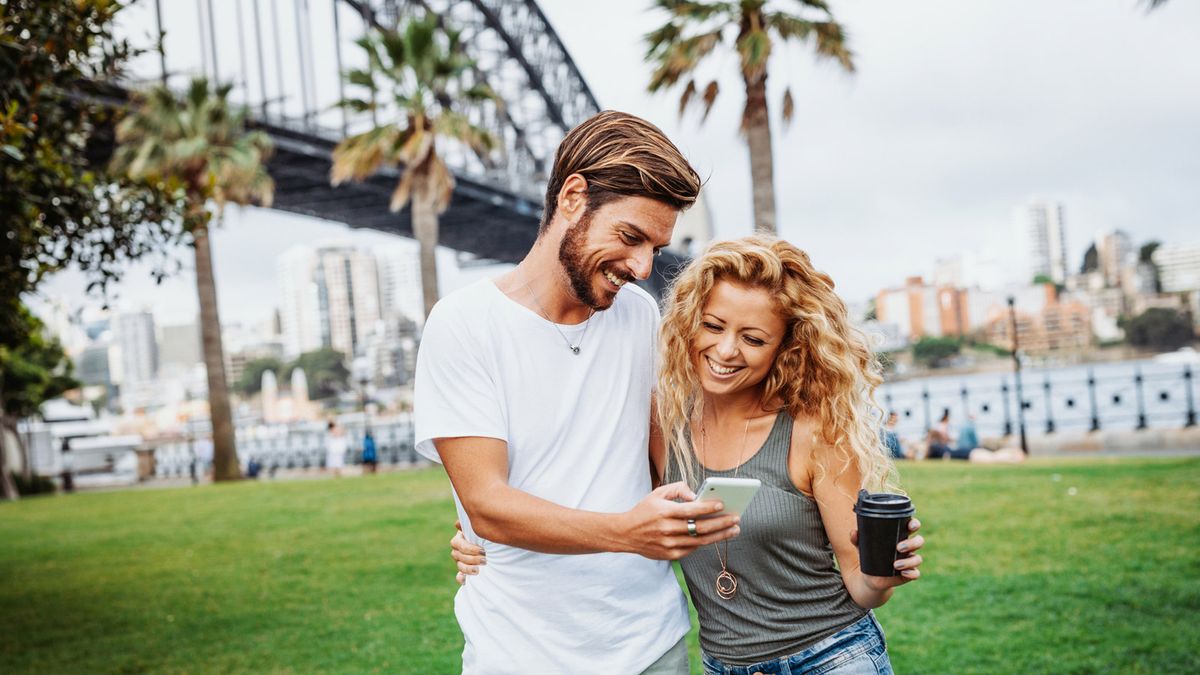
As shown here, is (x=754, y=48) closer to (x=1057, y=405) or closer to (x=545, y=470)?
(x=545, y=470)

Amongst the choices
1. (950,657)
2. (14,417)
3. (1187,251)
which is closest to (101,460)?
(14,417)

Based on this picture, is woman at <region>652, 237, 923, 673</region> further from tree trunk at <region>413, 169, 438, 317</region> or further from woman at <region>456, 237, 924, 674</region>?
tree trunk at <region>413, 169, 438, 317</region>

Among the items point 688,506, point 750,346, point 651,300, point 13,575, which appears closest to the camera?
point 688,506

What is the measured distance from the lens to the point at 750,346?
207 cm

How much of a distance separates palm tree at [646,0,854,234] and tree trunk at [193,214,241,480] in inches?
435

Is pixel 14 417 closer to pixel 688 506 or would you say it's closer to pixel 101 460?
pixel 101 460

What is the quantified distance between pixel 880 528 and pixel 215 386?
20.3 metres

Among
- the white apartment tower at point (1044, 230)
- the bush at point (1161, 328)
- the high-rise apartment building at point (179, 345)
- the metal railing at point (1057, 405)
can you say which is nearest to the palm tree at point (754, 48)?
the metal railing at point (1057, 405)

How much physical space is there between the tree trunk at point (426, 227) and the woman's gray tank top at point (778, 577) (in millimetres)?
17164


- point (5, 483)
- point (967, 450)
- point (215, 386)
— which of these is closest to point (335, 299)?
point (5, 483)

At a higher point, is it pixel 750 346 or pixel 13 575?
pixel 750 346

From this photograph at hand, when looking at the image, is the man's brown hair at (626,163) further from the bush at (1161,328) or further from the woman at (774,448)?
the bush at (1161,328)

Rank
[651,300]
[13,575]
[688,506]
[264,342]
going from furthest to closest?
[264,342] → [13,575] → [651,300] → [688,506]

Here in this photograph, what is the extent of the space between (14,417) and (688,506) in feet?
90.4
